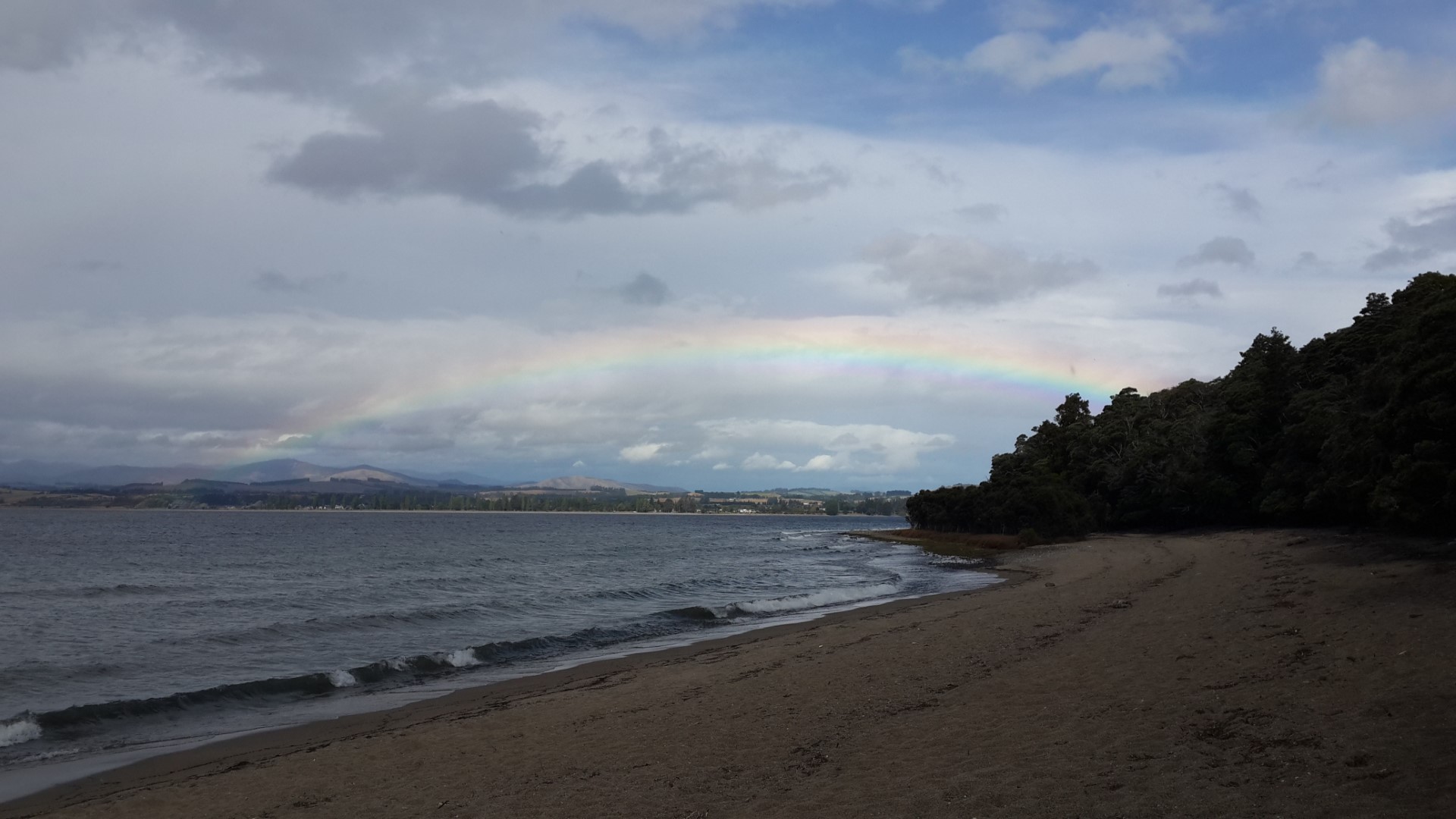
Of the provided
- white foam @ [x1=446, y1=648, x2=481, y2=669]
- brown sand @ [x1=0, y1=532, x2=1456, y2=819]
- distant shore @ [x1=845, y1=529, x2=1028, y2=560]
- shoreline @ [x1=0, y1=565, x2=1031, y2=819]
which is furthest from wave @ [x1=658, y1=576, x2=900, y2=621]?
distant shore @ [x1=845, y1=529, x2=1028, y2=560]

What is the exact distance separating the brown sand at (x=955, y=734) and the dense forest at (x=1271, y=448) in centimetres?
544

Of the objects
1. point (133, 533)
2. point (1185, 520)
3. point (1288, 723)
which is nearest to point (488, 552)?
point (1185, 520)

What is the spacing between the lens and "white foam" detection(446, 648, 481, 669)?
75.6ft

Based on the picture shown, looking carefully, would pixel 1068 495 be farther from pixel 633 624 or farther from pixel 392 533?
pixel 392 533

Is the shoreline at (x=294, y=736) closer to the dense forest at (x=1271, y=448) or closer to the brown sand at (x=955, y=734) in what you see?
the brown sand at (x=955, y=734)

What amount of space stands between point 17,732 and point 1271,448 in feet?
193

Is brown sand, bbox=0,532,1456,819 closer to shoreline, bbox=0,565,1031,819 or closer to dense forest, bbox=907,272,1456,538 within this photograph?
shoreline, bbox=0,565,1031,819

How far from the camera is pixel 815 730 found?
12258 millimetres

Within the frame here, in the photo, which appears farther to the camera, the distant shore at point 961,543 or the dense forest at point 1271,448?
the distant shore at point 961,543

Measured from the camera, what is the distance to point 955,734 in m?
11.0

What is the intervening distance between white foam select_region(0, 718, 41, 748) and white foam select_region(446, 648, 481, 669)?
8.62 meters

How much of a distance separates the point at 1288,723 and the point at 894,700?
17.4ft

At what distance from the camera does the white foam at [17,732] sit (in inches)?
609

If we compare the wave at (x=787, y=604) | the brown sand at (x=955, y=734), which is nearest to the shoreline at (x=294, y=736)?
the brown sand at (x=955, y=734)
